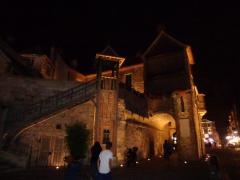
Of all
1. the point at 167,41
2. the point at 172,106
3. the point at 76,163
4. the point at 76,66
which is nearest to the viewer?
the point at 76,163

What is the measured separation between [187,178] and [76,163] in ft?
17.0

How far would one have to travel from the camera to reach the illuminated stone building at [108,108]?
14.8m

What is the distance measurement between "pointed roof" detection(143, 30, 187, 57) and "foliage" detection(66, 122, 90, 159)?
13.5 meters

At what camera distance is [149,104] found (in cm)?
2342

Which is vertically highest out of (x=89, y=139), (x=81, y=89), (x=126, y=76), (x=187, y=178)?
(x=126, y=76)


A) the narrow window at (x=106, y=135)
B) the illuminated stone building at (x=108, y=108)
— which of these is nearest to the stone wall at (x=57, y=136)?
the illuminated stone building at (x=108, y=108)

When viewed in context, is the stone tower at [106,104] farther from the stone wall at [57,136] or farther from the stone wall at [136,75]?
the stone wall at [136,75]

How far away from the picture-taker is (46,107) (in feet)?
50.7

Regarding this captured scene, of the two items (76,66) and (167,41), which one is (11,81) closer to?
(76,66)

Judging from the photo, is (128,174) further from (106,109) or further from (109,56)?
(109,56)

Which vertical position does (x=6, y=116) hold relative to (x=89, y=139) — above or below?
above

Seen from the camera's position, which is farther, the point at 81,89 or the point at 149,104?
the point at 149,104

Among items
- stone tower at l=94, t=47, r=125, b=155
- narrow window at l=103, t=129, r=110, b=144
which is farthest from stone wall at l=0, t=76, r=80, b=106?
Result: narrow window at l=103, t=129, r=110, b=144

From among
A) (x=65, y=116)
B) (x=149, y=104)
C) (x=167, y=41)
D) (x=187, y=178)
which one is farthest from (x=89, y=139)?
(x=167, y=41)
